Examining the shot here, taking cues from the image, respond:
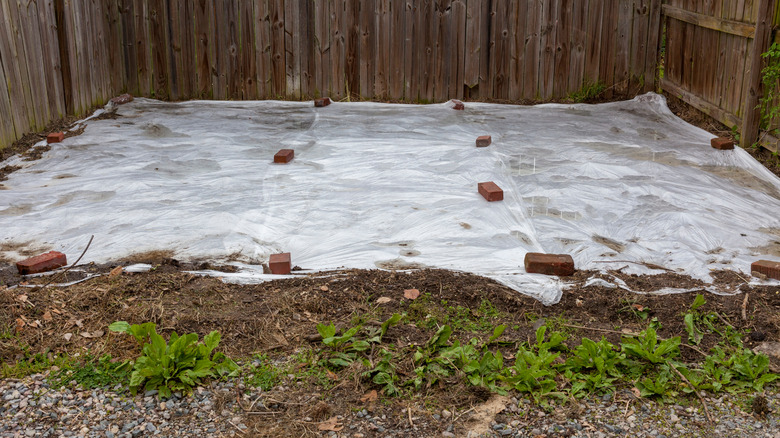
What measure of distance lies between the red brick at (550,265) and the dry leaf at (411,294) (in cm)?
65

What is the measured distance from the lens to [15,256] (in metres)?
4.06

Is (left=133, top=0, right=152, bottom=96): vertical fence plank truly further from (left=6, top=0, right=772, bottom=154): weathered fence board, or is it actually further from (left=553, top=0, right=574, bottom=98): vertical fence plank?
(left=553, top=0, right=574, bottom=98): vertical fence plank

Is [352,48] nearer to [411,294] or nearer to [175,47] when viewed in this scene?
[175,47]

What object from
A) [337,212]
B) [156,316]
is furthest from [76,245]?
[337,212]

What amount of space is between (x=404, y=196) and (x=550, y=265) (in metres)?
1.54

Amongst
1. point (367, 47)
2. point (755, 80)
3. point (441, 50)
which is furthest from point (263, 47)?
point (755, 80)

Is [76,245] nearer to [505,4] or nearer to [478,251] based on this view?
[478,251]

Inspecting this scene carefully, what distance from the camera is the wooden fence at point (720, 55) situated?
6.02 metres

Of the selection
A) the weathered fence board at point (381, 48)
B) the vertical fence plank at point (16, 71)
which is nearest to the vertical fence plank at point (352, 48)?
the weathered fence board at point (381, 48)

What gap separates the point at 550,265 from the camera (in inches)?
145

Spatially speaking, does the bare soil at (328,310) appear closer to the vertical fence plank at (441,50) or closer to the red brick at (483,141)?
the red brick at (483,141)

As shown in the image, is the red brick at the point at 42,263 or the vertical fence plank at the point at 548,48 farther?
the vertical fence plank at the point at 548,48

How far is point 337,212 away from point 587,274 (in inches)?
68.5

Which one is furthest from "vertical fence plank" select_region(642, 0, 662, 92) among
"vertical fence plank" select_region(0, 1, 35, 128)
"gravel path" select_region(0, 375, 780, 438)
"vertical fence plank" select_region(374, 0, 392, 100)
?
"vertical fence plank" select_region(0, 1, 35, 128)
